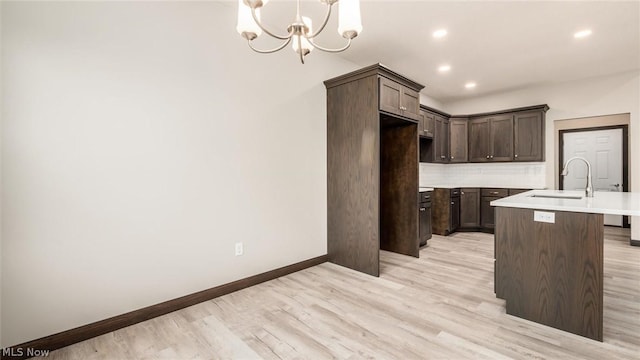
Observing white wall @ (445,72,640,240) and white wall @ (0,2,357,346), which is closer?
white wall @ (0,2,357,346)

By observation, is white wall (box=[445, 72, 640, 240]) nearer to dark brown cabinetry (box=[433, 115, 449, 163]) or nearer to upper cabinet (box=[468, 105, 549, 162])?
upper cabinet (box=[468, 105, 549, 162])

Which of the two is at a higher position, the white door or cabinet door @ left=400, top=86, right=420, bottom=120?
cabinet door @ left=400, top=86, right=420, bottom=120

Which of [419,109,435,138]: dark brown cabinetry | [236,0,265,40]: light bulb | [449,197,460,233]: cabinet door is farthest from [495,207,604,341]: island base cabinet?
[449,197,460,233]: cabinet door

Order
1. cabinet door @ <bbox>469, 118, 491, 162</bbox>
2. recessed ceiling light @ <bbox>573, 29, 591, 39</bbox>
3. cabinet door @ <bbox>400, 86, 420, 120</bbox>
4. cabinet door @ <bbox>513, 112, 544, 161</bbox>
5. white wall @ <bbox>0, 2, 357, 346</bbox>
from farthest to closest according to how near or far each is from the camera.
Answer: cabinet door @ <bbox>469, 118, 491, 162</bbox>
cabinet door @ <bbox>513, 112, 544, 161</bbox>
cabinet door @ <bbox>400, 86, 420, 120</bbox>
recessed ceiling light @ <bbox>573, 29, 591, 39</bbox>
white wall @ <bbox>0, 2, 357, 346</bbox>

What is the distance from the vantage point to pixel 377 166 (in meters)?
3.04

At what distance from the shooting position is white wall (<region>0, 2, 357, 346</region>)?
1754mm

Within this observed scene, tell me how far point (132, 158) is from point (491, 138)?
5831 millimetres

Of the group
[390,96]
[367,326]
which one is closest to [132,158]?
[367,326]

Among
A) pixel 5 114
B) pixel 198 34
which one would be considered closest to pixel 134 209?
pixel 5 114

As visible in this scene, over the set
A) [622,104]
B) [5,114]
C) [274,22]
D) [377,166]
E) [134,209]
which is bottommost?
[134,209]

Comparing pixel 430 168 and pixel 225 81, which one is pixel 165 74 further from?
pixel 430 168

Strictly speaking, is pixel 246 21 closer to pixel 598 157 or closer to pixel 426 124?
pixel 426 124

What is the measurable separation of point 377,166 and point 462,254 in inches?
77.4

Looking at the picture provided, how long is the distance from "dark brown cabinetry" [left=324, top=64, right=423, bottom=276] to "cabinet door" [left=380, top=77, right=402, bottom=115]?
0.01m
